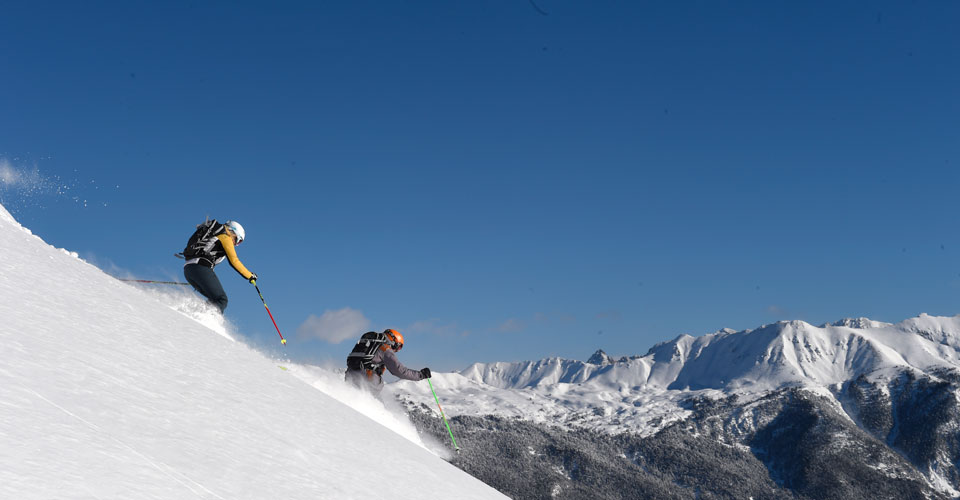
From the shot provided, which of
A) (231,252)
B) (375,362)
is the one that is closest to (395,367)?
(375,362)

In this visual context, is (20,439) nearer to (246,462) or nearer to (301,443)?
A: (246,462)

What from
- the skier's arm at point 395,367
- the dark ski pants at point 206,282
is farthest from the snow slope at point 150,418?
the skier's arm at point 395,367

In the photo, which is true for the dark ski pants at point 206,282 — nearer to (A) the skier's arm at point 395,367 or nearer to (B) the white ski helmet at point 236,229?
(B) the white ski helmet at point 236,229

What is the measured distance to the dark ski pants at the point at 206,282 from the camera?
49.9 ft

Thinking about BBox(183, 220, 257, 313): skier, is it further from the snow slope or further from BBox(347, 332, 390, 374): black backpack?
the snow slope

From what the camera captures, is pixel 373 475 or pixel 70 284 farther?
pixel 70 284

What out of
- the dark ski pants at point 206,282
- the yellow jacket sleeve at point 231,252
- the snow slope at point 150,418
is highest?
the yellow jacket sleeve at point 231,252

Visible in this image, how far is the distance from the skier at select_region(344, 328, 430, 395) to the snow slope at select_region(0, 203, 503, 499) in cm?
644

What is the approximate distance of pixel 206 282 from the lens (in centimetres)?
→ 1523

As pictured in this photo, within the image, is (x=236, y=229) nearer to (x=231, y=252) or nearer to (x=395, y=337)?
(x=231, y=252)

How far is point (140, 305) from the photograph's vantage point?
9125 millimetres

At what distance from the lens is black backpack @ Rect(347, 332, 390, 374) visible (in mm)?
15844

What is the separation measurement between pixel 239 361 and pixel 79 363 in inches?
123

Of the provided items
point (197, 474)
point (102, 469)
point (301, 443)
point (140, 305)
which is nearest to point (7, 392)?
point (102, 469)
